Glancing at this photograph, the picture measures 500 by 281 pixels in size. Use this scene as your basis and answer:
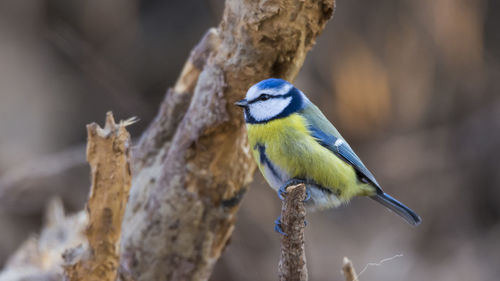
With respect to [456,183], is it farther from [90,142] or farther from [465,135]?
[90,142]

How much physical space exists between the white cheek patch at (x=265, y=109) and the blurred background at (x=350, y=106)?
2.32 m

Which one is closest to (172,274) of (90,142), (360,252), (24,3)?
(90,142)

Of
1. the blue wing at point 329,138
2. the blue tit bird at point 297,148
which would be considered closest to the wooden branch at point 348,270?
the blue tit bird at point 297,148

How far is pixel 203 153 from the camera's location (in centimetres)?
217

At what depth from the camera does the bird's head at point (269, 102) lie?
1.79m

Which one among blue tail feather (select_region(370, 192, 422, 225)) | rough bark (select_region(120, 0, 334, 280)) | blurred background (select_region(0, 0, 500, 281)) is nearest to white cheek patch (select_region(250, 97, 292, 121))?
rough bark (select_region(120, 0, 334, 280))

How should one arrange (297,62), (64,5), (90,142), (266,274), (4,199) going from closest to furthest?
(90,142), (297,62), (4,199), (266,274), (64,5)

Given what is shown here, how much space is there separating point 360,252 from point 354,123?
1.07m

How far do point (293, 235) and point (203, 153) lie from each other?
0.71 metres

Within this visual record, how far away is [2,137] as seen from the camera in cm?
475

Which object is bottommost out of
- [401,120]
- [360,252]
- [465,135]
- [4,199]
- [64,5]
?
[360,252]

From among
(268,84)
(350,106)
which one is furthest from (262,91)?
(350,106)

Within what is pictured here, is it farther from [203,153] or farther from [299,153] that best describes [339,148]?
[203,153]

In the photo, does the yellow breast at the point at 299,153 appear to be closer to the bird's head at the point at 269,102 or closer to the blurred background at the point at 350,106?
the bird's head at the point at 269,102
